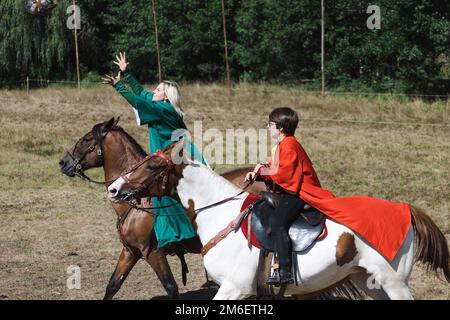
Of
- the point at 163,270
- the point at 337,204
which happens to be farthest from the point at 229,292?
the point at 163,270

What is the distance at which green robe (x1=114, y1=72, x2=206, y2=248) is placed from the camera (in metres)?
6.87

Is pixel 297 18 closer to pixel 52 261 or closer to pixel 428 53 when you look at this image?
pixel 428 53

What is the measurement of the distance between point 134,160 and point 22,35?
25846 mm

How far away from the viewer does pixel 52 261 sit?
388 inches

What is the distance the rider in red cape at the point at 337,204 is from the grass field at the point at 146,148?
254 centimetres

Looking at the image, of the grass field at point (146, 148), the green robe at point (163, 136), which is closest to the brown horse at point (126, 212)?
the green robe at point (163, 136)

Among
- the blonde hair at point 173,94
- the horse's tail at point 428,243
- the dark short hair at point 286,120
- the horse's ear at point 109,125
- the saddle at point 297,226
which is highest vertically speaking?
the blonde hair at point 173,94

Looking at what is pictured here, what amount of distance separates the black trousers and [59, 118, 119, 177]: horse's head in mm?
2722

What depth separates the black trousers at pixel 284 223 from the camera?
5495 millimetres

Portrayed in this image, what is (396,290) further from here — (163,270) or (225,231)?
(163,270)

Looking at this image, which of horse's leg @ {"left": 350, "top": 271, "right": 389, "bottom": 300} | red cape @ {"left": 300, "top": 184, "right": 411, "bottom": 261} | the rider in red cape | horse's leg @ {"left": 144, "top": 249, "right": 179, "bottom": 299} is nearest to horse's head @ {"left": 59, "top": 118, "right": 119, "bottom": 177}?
horse's leg @ {"left": 144, "top": 249, "right": 179, "bottom": 299}

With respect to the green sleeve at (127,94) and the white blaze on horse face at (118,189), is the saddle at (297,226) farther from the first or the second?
Result: the green sleeve at (127,94)

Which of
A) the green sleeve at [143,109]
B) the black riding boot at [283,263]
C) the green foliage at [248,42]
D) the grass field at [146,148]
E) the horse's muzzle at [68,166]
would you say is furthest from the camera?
the green foliage at [248,42]

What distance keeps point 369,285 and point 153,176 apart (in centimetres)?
192
